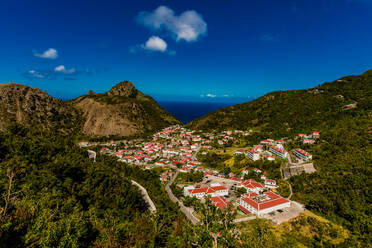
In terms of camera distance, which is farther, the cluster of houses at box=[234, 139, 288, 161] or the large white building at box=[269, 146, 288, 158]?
the cluster of houses at box=[234, 139, 288, 161]

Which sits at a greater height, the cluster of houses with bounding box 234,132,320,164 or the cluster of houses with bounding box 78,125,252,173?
the cluster of houses with bounding box 234,132,320,164

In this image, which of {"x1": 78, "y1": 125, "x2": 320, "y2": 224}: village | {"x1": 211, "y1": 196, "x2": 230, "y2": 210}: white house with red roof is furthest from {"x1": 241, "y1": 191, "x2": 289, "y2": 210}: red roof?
{"x1": 211, "y1": 196, "x2": 230, "y2": 210}: white house with red roof

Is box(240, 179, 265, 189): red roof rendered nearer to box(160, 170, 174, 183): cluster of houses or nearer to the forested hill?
box(160, 170, 174, 183): cluster of houses

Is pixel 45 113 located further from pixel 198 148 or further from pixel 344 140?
pixel 344 140

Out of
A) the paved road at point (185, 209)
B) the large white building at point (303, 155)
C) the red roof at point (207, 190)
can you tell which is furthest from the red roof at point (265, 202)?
the large white building at point (303, 155)

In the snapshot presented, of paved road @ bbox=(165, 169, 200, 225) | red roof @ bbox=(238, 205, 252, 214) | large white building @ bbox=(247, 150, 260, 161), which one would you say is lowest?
paved road @ bbox=(165, 169, 200, 225)

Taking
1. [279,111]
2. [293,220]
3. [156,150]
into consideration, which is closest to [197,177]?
[293,220]
